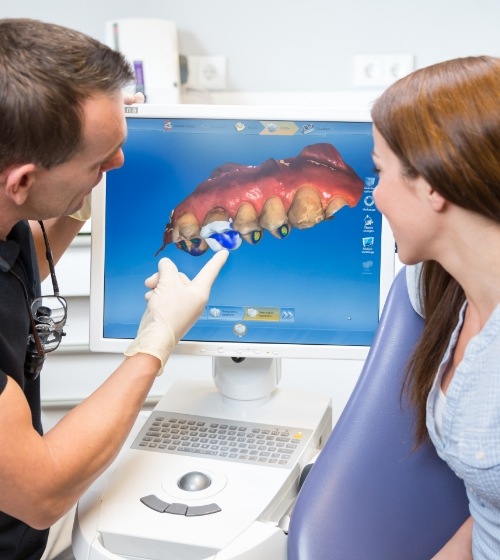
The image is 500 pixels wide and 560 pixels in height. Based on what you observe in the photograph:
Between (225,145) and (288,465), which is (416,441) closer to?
(288,465)

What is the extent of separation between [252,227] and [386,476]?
0.44 meters

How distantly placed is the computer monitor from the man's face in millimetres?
126

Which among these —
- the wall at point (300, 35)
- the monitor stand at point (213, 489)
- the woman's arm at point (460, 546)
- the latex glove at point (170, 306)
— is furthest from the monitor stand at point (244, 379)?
the wall at point (300, 35)

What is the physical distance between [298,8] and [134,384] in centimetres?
157

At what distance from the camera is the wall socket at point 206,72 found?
7.90 ft

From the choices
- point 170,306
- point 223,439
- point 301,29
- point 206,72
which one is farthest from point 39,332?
point 301,29

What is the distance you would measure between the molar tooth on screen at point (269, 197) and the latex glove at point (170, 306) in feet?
0.18

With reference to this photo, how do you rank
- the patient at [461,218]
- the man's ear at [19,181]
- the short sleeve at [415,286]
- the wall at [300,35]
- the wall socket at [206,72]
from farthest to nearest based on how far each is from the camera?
1. the wall socket at [206,72]
2. the wall at [300,35]
3. the short sleeve at [415,286]
4. the man's ear at [19,181]
5. the patient at [461,218]

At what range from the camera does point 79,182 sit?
116 centimetres

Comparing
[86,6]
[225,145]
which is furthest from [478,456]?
[86,6]

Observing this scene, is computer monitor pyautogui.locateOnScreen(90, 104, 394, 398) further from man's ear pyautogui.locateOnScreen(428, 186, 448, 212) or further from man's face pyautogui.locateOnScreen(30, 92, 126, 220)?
man's ear pyautogui.locateOnScreen(428, 186, 448, 212)

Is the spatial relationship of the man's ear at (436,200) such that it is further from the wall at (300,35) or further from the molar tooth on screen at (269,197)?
the wall at (300,35)

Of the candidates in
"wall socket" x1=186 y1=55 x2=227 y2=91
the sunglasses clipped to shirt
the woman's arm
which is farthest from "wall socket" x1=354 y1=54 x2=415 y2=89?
the woman's arm

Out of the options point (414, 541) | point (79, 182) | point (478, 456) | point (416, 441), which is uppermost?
point (79, 182)
